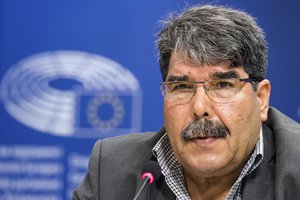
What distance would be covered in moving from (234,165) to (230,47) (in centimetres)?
38

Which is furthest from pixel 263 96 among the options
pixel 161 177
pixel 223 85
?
pixel 161 177

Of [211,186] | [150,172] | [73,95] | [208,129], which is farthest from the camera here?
[73,95]

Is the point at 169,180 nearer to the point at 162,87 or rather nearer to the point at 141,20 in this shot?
the point at 162,87

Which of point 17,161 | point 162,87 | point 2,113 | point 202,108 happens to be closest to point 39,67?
point 2,113

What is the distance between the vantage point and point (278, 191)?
1628mm

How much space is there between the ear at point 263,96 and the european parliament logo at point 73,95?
4.01 ft

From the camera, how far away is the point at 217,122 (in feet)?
5.32

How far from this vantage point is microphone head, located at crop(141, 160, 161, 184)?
5.56 feet

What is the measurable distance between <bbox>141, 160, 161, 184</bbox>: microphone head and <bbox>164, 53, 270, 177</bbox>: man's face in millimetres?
85

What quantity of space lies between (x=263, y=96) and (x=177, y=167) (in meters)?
0.39

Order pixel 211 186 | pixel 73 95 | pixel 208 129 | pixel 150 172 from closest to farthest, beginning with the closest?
1. pixel 208 129
2. pixel 150 172
3. pixel 211 186
4. pixel 73 95

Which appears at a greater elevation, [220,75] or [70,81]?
[220,75]

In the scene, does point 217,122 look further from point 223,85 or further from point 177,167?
point 177,167

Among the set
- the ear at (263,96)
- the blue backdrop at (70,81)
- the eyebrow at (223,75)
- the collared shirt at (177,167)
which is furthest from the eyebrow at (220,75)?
the blue backdrop at (70,81)
